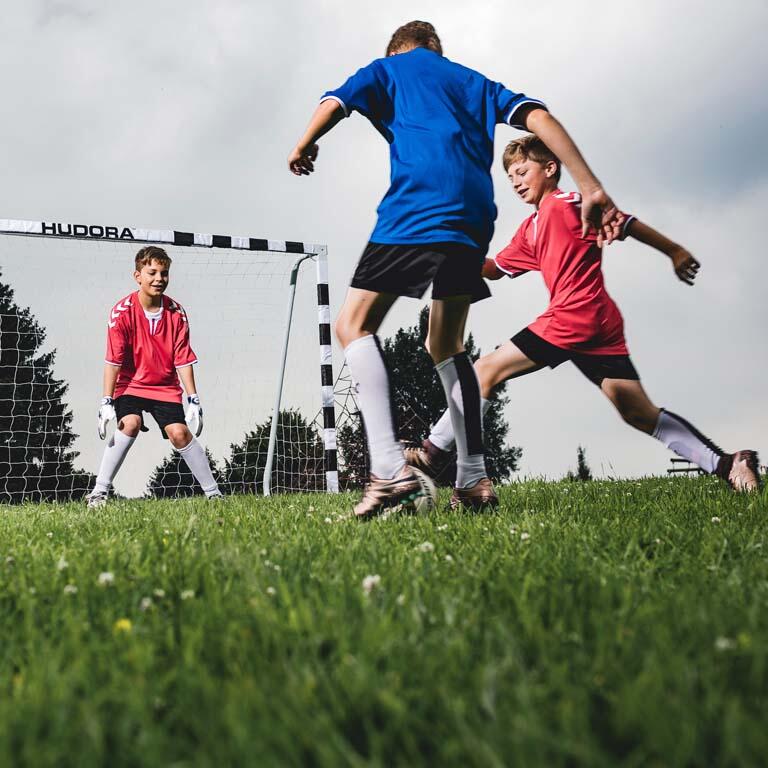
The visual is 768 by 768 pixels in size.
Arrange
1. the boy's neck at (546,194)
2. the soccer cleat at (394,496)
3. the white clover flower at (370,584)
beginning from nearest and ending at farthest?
the white clover flower at (370,584) → the soccer cleat at (394,496) → the boy's neck at (546,194)

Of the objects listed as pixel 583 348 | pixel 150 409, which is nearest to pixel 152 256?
pixel 150 409

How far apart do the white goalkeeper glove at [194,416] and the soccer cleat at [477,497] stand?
376cm

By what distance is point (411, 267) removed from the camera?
3574mm

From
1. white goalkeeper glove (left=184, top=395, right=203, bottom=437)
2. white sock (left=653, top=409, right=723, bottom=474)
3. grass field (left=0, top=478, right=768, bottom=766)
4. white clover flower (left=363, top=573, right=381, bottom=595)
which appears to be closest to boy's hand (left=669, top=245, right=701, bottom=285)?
white sock (left=653, top=409, right=723, bottom=474)

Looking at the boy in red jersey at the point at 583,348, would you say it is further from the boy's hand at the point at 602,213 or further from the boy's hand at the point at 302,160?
the boy's hand at the point at 302,160

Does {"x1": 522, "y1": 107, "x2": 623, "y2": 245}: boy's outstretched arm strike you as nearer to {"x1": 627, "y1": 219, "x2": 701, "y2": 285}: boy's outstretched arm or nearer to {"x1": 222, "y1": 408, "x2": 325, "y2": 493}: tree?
{"x1": 627, "y1": 219, "x2": 701, "y2": 285}: boy's outstretched arm

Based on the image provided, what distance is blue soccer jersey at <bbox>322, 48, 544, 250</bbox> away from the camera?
3.61 meters

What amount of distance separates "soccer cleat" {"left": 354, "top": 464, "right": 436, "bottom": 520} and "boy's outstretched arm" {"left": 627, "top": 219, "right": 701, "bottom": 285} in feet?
6.96

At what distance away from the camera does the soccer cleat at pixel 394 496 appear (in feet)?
11.8

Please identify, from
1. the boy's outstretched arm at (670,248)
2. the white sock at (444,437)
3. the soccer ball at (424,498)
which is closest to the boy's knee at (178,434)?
the white sock at (444,437)

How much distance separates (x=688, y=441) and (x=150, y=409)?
477cm

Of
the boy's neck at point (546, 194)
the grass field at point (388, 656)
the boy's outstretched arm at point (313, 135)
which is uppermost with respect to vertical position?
the boy's neck at point (546, 194)

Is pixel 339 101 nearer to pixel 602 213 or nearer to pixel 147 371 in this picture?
pixel 602 213

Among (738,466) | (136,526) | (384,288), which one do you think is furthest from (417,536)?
(738,466)
